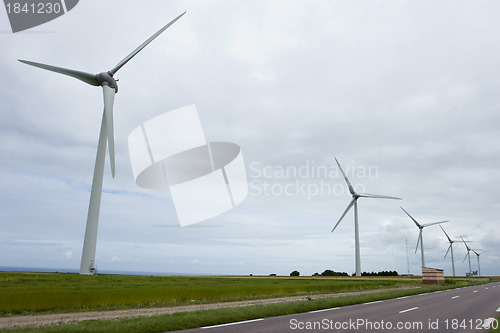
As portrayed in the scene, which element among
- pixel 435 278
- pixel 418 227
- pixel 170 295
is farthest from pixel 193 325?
pixel 418 227

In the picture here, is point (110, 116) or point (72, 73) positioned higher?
point (72, 73)

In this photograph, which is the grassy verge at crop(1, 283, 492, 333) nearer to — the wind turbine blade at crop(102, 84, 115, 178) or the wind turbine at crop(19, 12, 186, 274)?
the wind turbine blade at crop(102, 84, 115, 178)

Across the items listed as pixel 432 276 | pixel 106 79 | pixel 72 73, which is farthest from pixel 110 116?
pixel 432 276

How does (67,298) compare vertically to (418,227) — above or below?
below

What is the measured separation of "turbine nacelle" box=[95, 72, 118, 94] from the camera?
53906mm

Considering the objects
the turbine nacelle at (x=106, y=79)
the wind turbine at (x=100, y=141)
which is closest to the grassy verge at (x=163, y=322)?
the wind turbine at (x=100, y=141)

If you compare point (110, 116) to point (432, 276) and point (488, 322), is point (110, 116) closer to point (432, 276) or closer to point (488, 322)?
point (488, 322)

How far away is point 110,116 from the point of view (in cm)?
4622

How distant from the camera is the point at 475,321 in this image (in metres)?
16.4

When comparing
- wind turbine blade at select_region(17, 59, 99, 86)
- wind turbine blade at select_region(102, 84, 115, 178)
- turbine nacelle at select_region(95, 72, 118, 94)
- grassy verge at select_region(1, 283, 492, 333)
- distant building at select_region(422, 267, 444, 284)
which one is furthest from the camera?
distant building at select_region(422, 267, 444, 284)

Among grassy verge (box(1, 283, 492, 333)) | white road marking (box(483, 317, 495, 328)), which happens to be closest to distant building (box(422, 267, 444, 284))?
white road marking (box(483, 317, 495, 328))

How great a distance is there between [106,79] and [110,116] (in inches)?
438

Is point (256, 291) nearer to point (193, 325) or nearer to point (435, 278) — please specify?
point (193, 325)

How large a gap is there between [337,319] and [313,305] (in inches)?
242
